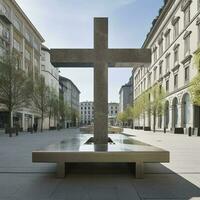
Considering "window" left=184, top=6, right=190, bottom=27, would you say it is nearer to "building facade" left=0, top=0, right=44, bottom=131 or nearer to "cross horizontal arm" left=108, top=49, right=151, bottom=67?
"building facade" left=0, top=0, right=44, bottom=131

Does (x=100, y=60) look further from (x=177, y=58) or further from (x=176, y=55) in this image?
(x=176, y=55)

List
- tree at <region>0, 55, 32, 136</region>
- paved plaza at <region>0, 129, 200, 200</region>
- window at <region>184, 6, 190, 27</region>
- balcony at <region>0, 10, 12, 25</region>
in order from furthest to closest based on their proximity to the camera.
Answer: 1. balcony at <region>0, 10, 12, 25</region>
2. window at <region>184, 6, 190, 27</region>
3. tree at <region>0, 55, 32, 136</region>
4. paved plaza at <region>0, 129, 200, 200</region>

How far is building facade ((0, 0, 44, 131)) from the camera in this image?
46.4 meters

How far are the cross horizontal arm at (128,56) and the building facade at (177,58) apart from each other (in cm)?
2338

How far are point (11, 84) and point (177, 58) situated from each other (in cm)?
2615

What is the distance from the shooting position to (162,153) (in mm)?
7535

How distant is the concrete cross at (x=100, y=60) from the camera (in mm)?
10414

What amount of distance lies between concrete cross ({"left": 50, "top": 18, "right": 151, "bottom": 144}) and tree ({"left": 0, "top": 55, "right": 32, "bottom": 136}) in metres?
24.1

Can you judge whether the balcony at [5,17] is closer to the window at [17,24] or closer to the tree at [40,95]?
the window at [17,24]

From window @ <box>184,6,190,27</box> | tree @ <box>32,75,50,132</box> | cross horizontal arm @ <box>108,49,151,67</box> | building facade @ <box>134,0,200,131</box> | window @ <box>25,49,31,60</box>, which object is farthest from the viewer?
window @ <box>25,49,31,60</box>

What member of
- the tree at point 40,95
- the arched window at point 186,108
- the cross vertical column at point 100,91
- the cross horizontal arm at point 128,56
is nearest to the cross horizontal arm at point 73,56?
the cross vertical column at point 100,91

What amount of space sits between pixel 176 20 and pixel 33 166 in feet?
142

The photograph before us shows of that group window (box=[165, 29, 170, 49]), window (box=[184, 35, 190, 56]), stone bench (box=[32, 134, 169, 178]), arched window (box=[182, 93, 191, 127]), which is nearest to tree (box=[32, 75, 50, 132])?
arched window (box=[182, 93, 191, 127])

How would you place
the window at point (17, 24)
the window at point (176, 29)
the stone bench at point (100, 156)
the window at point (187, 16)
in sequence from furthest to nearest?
the window at point (17, 24) → the window at point (176, 29) → the window at point (187, 16) → the stone bench at point (100, 156)
